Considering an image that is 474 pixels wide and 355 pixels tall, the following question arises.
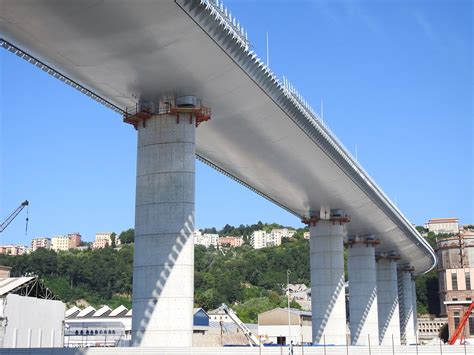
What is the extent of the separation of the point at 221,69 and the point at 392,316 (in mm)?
74926

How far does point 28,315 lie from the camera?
50.1 meters

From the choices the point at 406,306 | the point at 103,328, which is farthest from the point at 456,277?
the point at 103,328

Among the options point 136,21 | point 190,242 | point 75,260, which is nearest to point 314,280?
point 190,242

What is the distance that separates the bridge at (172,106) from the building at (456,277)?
7986 centimetres

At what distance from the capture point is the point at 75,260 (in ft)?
646

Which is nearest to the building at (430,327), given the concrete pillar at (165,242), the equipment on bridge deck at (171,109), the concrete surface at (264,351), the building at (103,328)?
the building at (103,328)

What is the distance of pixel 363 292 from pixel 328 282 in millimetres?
15399

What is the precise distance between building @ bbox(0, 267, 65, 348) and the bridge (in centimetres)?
1646

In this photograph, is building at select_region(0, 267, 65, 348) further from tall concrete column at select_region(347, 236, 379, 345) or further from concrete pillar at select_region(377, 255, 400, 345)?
concrete pillar at select_region(377, 255, 400, 345)

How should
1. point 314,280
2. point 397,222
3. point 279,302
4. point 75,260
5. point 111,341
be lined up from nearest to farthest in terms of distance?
point 314,280, point 397,222, point 111,341, point 279,302, point 75,260

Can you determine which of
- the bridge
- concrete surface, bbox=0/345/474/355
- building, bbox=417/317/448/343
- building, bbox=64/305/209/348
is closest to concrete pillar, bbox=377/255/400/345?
Result: building, bbox=64/305/209/348

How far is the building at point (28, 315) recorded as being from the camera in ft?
154

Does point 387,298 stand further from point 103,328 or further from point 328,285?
point 103,328

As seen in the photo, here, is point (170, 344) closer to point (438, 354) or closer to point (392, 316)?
point (438, 354)
